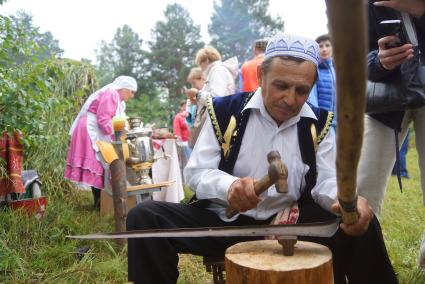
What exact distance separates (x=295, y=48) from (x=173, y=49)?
29.9 m

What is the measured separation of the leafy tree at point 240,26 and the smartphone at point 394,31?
32.9 metres

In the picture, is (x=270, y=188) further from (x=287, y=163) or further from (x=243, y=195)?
(x=243, y=195)

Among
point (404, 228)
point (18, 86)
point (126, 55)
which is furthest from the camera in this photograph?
point (126, 55)

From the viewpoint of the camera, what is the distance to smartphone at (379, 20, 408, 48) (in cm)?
197

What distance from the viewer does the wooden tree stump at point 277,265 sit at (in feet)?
4.59

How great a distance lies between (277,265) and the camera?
143 cm

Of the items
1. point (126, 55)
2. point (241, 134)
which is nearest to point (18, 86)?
point (241, 134)

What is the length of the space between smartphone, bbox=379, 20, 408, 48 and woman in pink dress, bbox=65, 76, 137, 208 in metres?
3.83

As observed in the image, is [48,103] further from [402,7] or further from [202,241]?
[402,7]

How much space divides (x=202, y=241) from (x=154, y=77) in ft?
91.8

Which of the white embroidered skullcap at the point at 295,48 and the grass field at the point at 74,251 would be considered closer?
the white embroidered skullcap at the point at 295,48

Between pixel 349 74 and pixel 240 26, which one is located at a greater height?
pixel 240 26

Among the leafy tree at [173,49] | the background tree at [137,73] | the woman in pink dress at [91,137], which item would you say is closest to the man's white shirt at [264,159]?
the woman in pink dress at [91,137]

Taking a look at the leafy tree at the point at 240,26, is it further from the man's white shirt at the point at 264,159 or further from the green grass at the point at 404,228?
the man's white shirt at the point at 264,159
